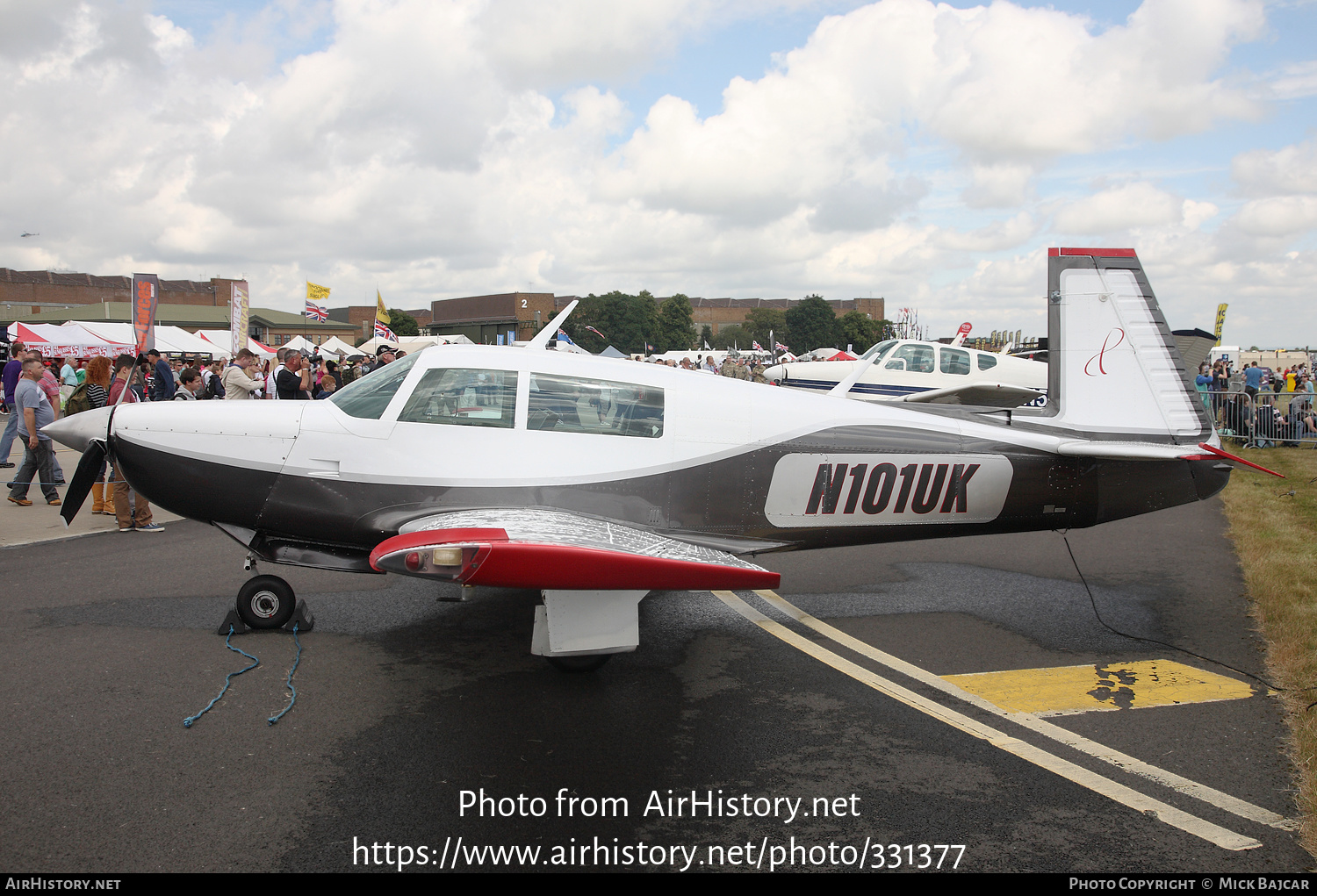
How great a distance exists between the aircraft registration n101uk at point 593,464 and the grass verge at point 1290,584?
3.96ft

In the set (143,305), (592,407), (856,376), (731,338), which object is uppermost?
(731,338)

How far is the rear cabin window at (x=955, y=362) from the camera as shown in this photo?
16.9m

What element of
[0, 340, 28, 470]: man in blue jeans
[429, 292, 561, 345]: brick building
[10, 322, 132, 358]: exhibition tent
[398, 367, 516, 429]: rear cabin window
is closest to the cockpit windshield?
[398, 367, 516, 429]: rear cabin window

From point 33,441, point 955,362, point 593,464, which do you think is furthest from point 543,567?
point 955,362

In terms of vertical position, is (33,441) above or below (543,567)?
above

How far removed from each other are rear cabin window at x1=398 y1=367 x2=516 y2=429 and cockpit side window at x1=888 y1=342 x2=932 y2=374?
42.9 feet

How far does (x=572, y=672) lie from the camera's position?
5094 millimetres

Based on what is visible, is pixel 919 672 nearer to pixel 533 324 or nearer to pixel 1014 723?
pixel 1014 723

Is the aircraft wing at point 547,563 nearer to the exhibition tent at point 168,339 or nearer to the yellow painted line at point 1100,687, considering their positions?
the yellow painted line at point 1100,687

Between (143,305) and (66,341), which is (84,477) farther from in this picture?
(66,341)

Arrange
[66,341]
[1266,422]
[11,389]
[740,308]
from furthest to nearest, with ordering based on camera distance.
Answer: [740,308] < [66,341] < [1266,422] < [11,389]

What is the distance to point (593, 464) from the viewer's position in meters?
5.34

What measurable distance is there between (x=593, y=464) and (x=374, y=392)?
1.68 meters
